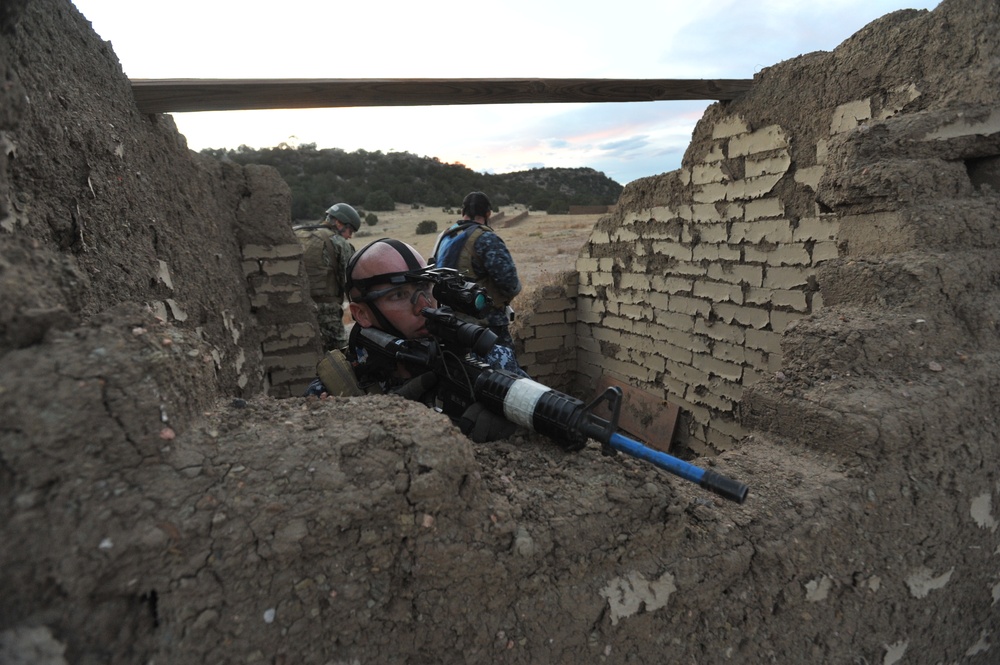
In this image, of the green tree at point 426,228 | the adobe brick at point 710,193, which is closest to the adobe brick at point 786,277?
the adobe brick at point 710,193

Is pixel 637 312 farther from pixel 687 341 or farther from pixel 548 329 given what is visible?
pixel 548 329

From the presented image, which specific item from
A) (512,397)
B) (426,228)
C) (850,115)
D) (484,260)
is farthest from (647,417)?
(426,228)

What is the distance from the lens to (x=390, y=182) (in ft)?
130

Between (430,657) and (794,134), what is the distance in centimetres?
358

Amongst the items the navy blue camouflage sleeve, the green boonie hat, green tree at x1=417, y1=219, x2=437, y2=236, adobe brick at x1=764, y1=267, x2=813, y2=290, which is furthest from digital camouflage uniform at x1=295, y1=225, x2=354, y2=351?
green tree at x1=417, y1=219, x2=437, y2=236

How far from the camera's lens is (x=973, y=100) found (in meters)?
2.39

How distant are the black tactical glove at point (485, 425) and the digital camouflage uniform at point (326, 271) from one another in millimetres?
4101

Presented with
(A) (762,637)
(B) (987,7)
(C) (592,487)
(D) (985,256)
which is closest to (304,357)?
(C) (592,487)

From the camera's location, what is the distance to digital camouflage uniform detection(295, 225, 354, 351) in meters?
5.46

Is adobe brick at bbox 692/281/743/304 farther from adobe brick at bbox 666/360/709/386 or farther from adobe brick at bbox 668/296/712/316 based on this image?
adobe brick at bbox 666/360/709/386

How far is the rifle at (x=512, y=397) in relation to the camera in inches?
50.9

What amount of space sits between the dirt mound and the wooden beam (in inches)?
7.8

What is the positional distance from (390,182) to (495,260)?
1479 inches

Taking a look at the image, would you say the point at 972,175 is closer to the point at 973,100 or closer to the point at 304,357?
the point at 973,100
